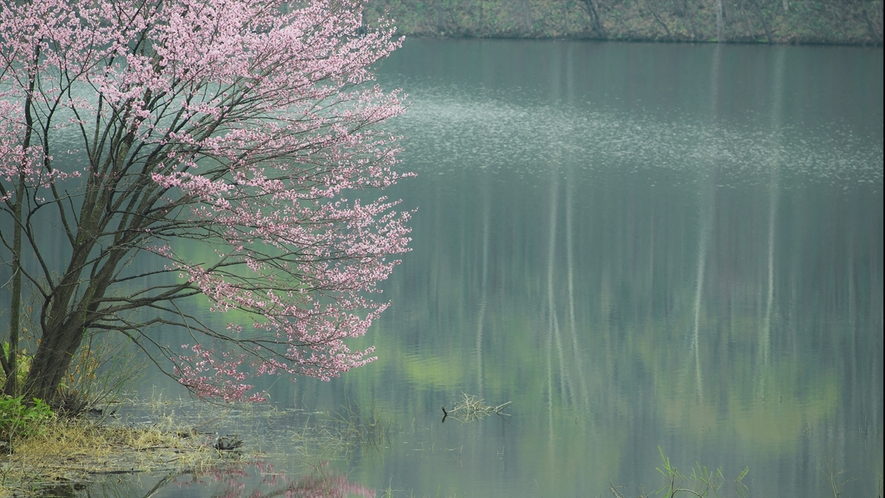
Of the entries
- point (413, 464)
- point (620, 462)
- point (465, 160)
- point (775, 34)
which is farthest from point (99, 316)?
point (775, 34)

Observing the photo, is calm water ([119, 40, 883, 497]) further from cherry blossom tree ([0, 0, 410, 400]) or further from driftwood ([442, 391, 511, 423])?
cherry blossom tree ([0, 0, 410, 400])

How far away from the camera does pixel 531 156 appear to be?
1192 inches

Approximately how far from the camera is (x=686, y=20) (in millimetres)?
54875

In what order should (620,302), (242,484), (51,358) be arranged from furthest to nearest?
1. (620,302)
2. (51,358)
3. (242,484)

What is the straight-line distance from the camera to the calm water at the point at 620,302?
9.30 m

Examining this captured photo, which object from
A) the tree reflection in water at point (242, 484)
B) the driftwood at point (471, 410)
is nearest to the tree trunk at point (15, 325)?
the tree reflection in water at point (242, 484)

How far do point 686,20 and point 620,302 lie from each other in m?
41.5

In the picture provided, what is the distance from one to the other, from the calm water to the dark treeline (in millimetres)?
14767

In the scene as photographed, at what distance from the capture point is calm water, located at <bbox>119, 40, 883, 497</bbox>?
9297 millimetres

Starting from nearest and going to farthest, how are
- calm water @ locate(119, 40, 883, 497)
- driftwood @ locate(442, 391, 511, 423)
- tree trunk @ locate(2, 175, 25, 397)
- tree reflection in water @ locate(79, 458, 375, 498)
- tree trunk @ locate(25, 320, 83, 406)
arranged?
tree reflection in water @ locate(79, 458, 375, 498)
tree trunk @ locate(2, 175, 25, 397)
tree trunk @ locate(25, 320, 83, 406)
calm water @ locate(119, 40, 883, 497)
driftwood @ locate(442, 391, 511, 423)

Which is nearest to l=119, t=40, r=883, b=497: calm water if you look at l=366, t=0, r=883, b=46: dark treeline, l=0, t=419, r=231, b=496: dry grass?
l=0, t=419, r=231, b=496: dry grass

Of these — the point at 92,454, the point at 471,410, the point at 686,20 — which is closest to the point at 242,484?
the point at 92,454

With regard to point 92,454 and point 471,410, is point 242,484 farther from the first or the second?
point 471,410

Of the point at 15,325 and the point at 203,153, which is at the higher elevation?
the point at 203,153
